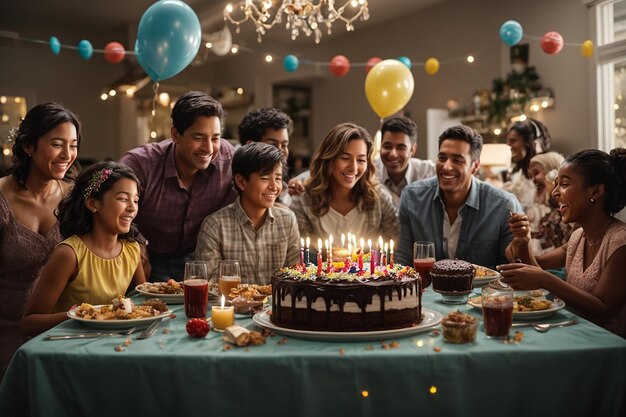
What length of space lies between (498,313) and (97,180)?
5.49ft

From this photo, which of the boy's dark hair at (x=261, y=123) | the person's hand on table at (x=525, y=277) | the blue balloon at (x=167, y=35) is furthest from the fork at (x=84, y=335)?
the blue balloon at (x=167, y=35)

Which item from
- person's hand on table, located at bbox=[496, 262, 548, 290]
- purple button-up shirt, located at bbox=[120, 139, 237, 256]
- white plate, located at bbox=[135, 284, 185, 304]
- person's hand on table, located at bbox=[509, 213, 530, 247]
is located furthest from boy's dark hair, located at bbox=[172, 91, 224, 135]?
person's hand on table, located at bbox=[496, 262, 548, 290]

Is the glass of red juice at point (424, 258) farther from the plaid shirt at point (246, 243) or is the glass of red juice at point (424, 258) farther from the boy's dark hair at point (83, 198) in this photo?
the boy's dark hair at point (83, 198)

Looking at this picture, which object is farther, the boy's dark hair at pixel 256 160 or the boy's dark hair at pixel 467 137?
the boy's dark hair at pixel 467 137

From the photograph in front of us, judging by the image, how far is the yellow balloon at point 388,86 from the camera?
196 inches

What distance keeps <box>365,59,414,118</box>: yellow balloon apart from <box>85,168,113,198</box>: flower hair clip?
2895 mm

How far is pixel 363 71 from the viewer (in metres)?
10.3

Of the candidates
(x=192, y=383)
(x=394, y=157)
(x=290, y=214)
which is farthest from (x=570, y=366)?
(x=394, y=157)

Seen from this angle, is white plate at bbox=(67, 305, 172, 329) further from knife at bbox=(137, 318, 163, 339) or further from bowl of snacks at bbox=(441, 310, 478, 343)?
bowl of snacks at bbox=(441, 310, 478, 343)

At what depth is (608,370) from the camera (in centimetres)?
168

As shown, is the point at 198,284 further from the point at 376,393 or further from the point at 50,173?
the point at 50,173

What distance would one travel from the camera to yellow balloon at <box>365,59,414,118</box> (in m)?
4.98

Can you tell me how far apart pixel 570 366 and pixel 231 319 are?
987mm

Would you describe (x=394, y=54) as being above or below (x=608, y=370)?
above
